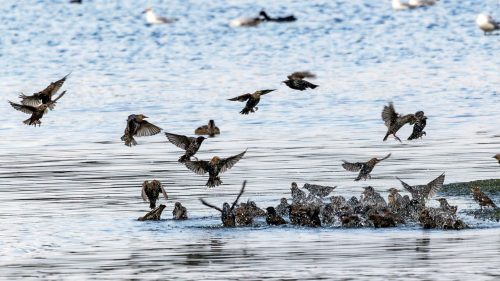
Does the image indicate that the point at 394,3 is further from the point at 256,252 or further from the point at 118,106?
the point at 256,252

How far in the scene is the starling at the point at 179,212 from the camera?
16453 mm

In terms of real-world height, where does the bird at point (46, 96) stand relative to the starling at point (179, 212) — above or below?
above

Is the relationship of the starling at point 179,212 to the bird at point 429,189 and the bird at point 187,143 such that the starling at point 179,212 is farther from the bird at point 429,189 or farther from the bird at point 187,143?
the bird at point 429,189

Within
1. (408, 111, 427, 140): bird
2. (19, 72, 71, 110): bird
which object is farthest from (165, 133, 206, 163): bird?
(408, 111, 427, 140): bird

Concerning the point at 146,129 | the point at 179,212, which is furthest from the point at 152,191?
the point at 146,129

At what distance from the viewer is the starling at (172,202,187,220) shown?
16.5 metres

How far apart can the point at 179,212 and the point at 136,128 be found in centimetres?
163

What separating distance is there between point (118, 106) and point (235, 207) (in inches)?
527

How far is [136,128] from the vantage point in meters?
17.6

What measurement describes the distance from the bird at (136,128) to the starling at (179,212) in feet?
3.72

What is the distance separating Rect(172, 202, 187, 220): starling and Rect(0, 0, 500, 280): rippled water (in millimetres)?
238

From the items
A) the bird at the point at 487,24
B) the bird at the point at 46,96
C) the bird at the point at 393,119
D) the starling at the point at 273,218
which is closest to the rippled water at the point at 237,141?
the starling at the point at 273,218

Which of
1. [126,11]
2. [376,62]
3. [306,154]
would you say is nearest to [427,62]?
[376,62]

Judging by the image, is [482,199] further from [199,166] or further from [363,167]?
[199,166]
